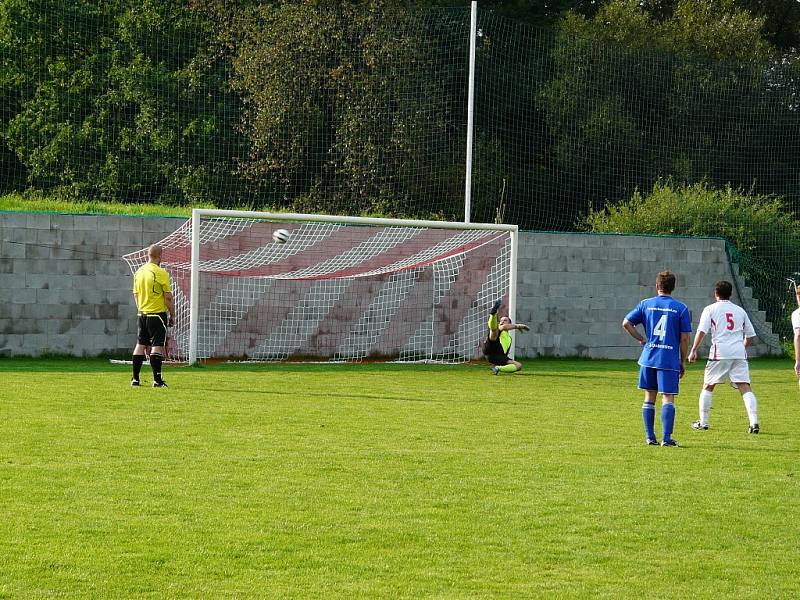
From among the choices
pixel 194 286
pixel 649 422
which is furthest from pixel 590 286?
pixel 649 422

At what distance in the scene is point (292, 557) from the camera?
5730mm

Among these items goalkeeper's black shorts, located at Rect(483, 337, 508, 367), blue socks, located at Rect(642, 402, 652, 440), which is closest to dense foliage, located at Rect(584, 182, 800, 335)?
goalkeeper's black shorts, located at Rect(483, 337, 508, 367)

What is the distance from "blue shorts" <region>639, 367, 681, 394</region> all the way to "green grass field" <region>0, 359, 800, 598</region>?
52cm

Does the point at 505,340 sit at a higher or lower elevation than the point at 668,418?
higher

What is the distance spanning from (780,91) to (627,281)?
715cm

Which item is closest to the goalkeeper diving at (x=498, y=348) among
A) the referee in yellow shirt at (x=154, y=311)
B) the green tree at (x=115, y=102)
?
the referee in yellow shirt at (x=154, y=311)

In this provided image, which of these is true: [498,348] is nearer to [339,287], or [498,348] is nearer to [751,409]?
[339,287]

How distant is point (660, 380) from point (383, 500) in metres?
3.59

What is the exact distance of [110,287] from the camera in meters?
18.7

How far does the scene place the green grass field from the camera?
540cm

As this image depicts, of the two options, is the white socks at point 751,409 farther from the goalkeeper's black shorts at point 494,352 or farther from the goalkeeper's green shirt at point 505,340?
the goalkeeper's green shirt at point 505,340

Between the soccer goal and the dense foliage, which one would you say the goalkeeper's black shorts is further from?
the dense foliage

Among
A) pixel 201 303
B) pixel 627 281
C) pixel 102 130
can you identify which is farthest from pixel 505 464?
pixel 102 130

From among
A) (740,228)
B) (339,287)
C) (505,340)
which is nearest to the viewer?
(505,340)
